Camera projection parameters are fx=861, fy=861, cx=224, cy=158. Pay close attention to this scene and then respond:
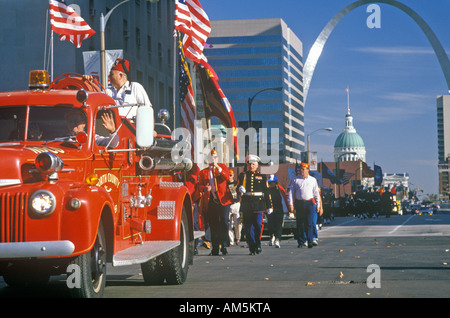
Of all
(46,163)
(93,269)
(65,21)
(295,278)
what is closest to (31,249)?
(46,163)

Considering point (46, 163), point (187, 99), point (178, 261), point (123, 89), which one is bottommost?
point (178, 261)

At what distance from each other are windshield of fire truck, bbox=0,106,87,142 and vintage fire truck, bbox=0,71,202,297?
0.03 ft

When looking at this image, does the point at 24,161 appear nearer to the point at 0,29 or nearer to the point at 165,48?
the point at 0,29

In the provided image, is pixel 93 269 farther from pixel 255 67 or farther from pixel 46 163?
pixel 255 67

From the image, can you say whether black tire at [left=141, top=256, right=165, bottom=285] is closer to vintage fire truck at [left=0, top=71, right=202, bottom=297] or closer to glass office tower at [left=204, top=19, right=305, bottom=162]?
vintage fire truck at [left=0, top=71, right=202, bottom=297]

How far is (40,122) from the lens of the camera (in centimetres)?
881

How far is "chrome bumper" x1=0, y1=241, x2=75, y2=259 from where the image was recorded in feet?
23.9

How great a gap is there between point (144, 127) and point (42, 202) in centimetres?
157

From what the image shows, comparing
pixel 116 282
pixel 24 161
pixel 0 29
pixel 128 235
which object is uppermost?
pixel 0 29

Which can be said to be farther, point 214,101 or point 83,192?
point 214,101

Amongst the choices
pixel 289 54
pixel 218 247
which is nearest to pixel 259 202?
pixel 218 247

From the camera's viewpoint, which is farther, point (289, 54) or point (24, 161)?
point (289, 54)

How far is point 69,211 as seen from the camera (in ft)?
24.6
